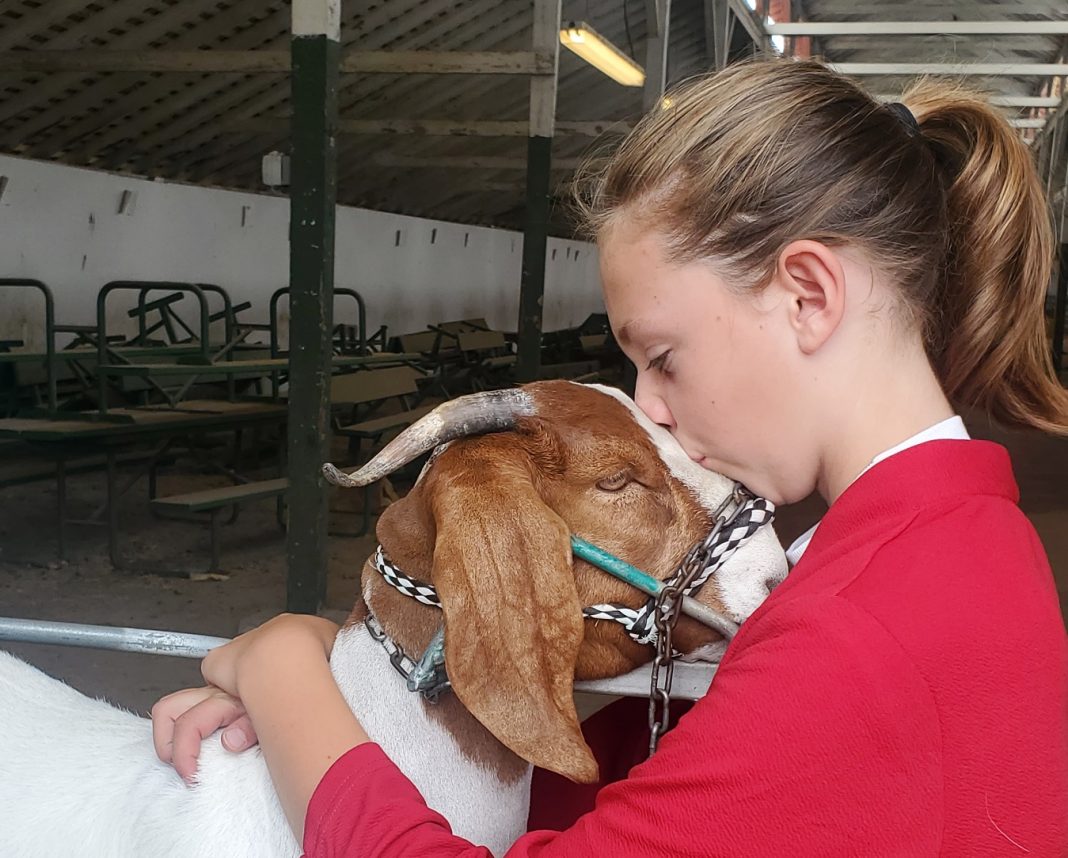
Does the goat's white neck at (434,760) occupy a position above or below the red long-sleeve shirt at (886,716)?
below

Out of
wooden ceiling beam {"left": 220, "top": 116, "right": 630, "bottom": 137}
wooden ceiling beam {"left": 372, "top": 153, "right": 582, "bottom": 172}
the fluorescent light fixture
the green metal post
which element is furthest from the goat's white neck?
wooden ceiling beam {"left": 372, "top": 153, "right": 582, "bottom": 172}

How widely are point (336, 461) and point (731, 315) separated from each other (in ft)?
26.0

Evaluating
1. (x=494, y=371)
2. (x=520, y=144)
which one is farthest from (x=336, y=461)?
(x=520, y=144)

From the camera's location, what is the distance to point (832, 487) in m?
1.10

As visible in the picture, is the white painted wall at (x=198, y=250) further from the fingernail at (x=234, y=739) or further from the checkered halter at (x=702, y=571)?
the checkered halter at (x=702, y=571)

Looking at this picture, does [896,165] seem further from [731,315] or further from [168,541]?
[168,541]

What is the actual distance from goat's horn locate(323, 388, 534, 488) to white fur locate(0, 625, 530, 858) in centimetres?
28

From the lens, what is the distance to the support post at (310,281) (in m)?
4.34

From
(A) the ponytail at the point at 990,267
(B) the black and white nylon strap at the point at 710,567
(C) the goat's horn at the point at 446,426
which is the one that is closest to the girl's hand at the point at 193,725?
(C) the goat's horn at the point at 446,426

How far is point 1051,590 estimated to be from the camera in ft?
3.29

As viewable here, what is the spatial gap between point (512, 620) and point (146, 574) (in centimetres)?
527

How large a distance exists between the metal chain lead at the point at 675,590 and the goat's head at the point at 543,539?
0.02 m

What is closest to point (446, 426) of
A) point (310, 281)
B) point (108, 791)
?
point (108, 791)

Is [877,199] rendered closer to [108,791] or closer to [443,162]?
[108,791]
